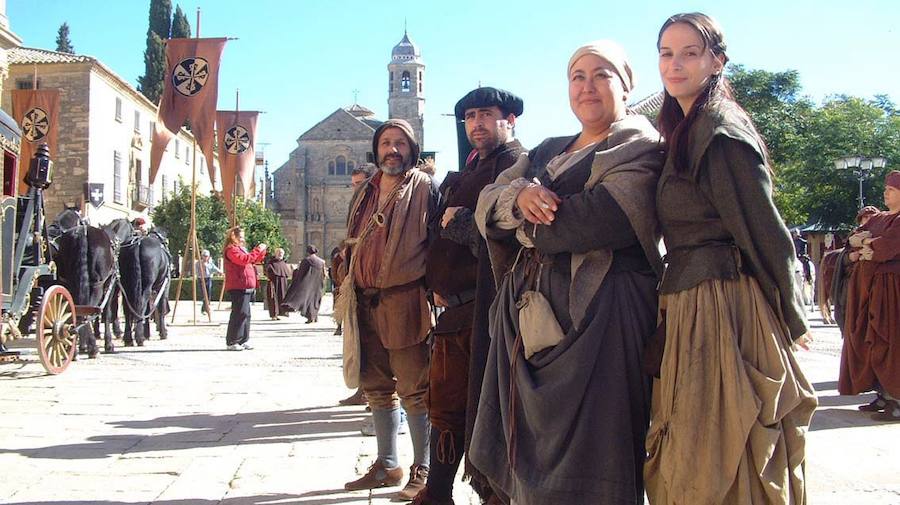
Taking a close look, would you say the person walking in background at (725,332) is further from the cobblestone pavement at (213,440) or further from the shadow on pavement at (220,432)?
the shadow on pavement at (220,432)

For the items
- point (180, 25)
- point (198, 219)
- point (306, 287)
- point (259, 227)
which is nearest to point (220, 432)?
point (306, 287)

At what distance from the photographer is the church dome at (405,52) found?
97.4m

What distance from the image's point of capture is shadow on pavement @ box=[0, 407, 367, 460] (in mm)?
4969

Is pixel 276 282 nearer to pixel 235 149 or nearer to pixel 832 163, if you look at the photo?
pixel 235 149

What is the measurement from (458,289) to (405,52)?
97.2 m

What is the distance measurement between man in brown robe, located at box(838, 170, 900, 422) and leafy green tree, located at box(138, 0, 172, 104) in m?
53.6

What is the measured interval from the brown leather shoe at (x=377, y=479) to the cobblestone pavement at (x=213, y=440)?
34 millimetres

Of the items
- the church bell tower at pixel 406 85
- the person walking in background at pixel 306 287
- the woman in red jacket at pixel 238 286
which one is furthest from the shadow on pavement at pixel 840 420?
the church bell tower at pixel 406 85

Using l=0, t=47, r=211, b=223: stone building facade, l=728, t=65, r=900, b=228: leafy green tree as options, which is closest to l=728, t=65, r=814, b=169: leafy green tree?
l=728, t=65, r=900, b=228: leafy green tree

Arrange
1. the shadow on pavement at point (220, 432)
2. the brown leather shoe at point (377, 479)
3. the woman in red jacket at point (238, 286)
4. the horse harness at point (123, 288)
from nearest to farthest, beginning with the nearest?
the brown leather shoe at point (377, 479)
the shadow on pavement at point (220, 432)
the woman in red jacket at point (238, 286)
the horse harness at point (123, 288)

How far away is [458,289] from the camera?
3.53 meters

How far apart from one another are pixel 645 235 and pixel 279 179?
88.6 metres

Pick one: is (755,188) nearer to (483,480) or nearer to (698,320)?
(698,320)

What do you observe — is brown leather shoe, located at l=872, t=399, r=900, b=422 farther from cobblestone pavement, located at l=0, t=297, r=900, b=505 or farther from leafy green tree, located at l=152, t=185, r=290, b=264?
leafy green tree, located at l=152, t=185, r=290, b=264
